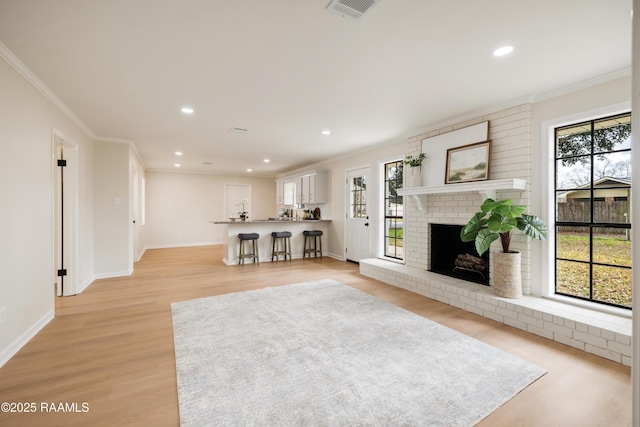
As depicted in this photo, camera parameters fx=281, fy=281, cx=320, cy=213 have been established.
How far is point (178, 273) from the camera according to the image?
5336 mm

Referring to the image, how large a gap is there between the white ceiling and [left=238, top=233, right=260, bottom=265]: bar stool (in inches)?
107

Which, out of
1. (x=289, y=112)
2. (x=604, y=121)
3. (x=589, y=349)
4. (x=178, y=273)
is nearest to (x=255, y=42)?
(x=289, y=112)

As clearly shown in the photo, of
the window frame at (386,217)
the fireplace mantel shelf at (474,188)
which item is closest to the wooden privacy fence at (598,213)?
the fireplace mantel shelf at (474,188)

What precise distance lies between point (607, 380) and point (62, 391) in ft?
12.6

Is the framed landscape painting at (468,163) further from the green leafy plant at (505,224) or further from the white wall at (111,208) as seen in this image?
the white wall at (111,208)

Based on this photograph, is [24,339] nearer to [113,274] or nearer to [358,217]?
[113,274]

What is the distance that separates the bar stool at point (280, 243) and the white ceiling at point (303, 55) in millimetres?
3088

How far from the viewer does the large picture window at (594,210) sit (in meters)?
2.72

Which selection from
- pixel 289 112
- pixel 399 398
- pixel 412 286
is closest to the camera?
pixel 399 398

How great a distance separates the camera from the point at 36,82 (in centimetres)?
273

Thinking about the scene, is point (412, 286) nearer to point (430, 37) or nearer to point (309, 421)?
point (309, 421)

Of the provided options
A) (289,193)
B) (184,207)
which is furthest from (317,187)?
(184,207)

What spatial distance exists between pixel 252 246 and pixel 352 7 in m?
5.48

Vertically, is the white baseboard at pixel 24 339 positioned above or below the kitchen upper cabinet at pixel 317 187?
below
